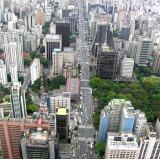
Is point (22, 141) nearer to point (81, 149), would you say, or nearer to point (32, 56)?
point (81, 149)

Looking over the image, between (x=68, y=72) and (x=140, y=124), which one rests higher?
(x=68, y=72)

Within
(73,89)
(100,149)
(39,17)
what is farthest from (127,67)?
(39,17)

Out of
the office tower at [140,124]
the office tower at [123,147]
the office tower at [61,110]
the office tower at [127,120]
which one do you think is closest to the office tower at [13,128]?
the office tower at [61,110]

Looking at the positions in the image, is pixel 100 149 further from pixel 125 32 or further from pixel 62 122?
pixel 125 32

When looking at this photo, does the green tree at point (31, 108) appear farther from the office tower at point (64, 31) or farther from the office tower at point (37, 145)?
the office tower at point (64, 31)

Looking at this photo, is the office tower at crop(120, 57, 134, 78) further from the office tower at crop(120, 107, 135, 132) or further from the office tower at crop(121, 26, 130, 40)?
the office tower at crop(121, 26, 130, 40)

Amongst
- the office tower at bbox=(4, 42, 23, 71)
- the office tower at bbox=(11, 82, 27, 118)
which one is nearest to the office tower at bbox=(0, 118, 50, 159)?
the office tower at bbox=(11, 82, 27, 118)

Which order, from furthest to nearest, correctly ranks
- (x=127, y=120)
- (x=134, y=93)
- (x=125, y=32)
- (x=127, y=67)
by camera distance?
(x=125, y=32) → (x=127, y=67) → (x=134, y=93) → (x=127, y=120)

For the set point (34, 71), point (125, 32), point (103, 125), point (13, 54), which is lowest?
point (103, 125)
